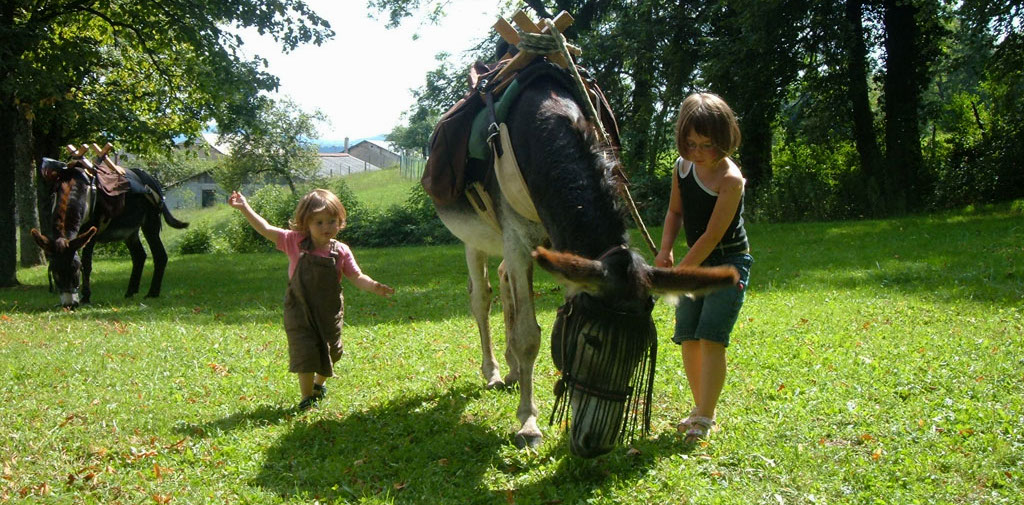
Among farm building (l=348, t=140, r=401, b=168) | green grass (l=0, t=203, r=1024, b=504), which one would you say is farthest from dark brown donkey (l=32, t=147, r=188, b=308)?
farm building (l=348, t=140, r=401, b=168)

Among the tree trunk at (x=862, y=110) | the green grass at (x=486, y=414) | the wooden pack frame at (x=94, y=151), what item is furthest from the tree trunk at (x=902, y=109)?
the wooden pack frame at (x=94, y=151)

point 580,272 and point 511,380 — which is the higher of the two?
point 580,272

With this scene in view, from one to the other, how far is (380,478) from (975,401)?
10.7 feet

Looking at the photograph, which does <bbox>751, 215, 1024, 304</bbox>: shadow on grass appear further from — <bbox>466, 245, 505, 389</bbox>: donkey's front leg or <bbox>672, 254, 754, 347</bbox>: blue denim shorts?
<bbox>466, 245, 505, 389</bbox>: donkey's front leg

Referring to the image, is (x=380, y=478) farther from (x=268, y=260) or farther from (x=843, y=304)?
(x=268, y=260)

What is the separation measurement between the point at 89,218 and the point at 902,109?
16385 mm

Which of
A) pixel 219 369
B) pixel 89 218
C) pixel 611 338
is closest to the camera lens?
pixel 611 338

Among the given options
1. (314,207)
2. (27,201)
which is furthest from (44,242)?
(27,201)

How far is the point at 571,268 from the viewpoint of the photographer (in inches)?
107

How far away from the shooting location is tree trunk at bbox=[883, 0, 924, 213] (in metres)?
16.6

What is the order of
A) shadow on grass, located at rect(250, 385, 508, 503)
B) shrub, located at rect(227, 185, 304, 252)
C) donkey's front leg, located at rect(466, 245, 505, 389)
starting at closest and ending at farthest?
1. shadow on grass, located at rect(250, 385, 508, 503)
2. donkey's front leg, located at rect(466, 245, 505, 389)
3. shrub, located at rect(227, 185, 304, 252)

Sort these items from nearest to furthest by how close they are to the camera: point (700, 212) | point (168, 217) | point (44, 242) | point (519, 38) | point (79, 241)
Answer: point (700, 212) < point (519, 38) < point (44, 242) < point (79, 241) < point (168, 217)

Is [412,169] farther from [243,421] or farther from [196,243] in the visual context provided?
[243,421]

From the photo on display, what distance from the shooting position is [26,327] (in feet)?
25.5
